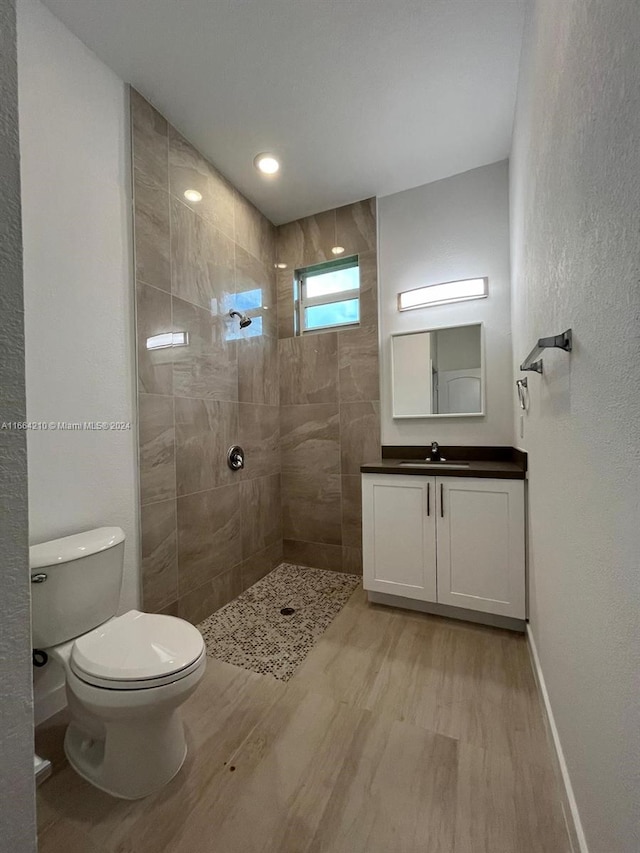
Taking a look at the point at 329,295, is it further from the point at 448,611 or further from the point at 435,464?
the point at 448,611

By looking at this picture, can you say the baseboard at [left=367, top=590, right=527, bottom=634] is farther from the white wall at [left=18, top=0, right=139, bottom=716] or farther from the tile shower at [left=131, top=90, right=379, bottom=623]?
the white wall at [left=18, top=0, right=139, bottom=716]

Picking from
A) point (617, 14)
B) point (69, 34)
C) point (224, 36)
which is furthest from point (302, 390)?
point (617, 14)

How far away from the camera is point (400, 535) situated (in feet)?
6.74

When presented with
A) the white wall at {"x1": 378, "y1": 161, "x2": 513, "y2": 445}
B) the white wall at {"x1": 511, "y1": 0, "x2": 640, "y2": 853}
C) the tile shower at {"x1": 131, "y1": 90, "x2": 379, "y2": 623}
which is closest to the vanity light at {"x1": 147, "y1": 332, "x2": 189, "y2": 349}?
the tile shower at {"x1": 131, "y1": 90, "x2": 379, "y2": 623}

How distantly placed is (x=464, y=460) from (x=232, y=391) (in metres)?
1.62

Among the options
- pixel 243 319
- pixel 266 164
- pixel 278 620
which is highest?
pixel 266 164

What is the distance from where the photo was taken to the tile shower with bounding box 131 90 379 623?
5.95ft

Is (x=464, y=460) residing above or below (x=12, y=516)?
below

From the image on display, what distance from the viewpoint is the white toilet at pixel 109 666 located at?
3.47 feet

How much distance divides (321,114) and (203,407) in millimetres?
1754

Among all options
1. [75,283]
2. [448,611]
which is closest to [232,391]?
[75,283]

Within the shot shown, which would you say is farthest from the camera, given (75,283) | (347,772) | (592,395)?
(75,283)

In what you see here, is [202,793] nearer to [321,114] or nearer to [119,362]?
[119,362]

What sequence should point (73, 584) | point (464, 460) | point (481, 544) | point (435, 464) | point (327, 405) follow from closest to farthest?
point (73, 584)
point (481, 544)
point (435, 464)
point (464, 460)
point (327, 405)
